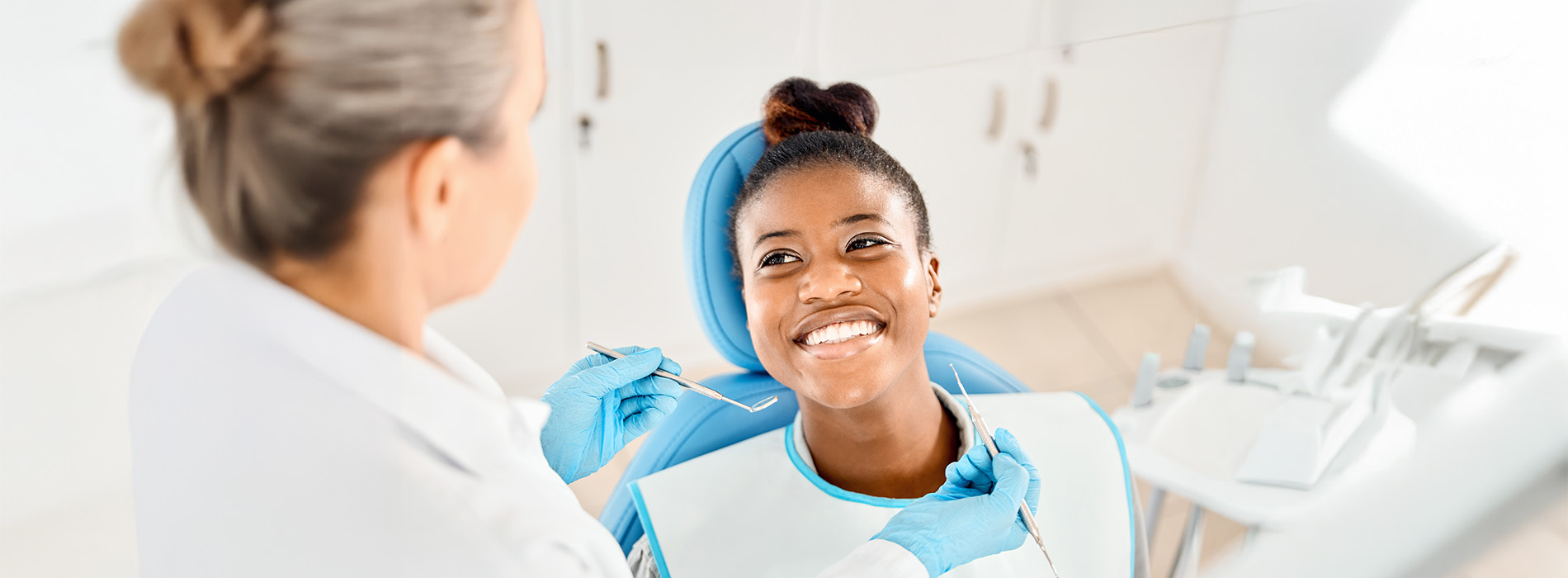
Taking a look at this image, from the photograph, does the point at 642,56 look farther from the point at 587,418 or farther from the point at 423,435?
the point at 423,435

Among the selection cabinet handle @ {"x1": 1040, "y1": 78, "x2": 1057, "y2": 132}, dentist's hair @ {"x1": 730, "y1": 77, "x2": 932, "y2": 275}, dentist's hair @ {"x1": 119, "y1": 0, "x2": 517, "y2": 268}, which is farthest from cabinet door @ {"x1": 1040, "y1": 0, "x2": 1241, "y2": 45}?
dentist's hair @ {"x1": 119, "y1": 0, "x2": 517, "y2": 268}

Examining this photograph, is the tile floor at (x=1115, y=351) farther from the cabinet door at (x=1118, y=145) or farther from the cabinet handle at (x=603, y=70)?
the cabinet handle at (x=603, y=70)

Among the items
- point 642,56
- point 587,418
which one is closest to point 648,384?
point 587,418

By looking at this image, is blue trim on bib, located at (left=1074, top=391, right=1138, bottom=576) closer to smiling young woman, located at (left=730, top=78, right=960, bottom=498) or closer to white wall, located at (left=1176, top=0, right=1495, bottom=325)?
smiling young woman, located at (left=730, top=78, right=960, bottom=498)

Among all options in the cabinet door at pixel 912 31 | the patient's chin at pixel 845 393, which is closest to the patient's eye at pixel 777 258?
the patient's chin at pixel 845 393

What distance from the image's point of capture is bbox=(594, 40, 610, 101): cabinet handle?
5.31ft

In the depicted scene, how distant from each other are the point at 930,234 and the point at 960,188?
57cm

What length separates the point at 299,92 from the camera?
0.48 meters

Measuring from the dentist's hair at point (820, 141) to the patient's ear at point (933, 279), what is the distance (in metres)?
0.02

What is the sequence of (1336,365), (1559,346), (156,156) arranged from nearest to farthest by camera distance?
(156,156) → (1559,346) → (1336,365)

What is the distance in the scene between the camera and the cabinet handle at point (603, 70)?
162 centimetres

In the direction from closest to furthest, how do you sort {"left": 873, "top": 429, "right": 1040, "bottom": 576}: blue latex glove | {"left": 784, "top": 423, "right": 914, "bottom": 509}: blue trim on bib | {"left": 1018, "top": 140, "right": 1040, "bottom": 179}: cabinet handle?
{"left": 873, "top": 429, "right": 1040, "bottom": 576}: blue latex glove, {"left": 784, "top": 423, "right": 914, "bottom": 509}: blue trim on bib, {"left": 1018, "top": 140, "right": 1040, "bottom": 179}: cabinet handle

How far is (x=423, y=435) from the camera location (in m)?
0.57

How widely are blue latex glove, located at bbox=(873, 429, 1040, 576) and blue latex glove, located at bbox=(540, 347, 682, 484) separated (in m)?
0.34
